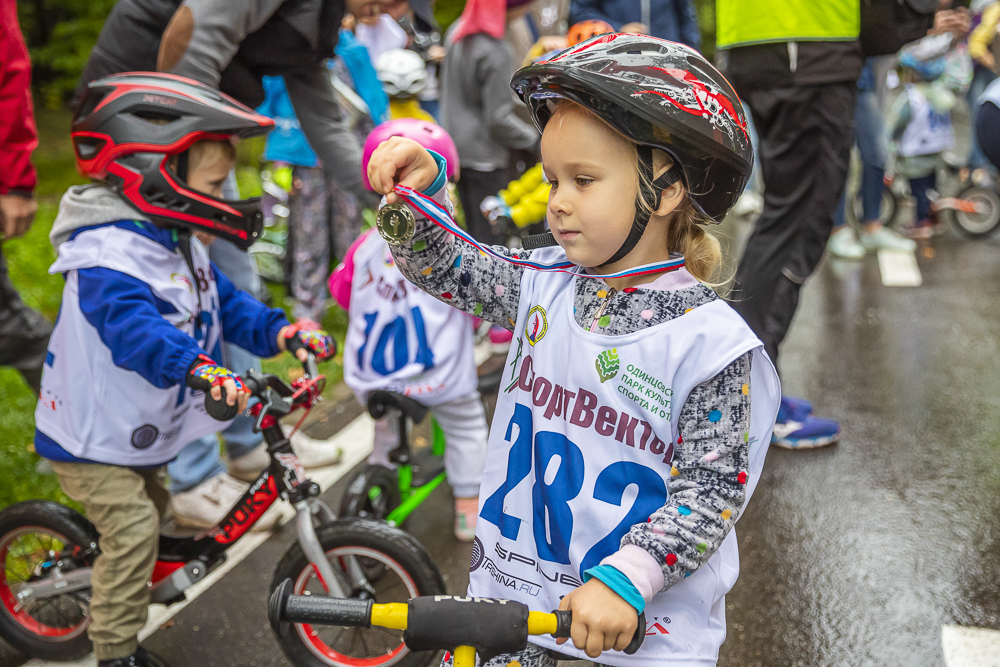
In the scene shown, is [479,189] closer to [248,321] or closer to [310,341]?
[248,321]

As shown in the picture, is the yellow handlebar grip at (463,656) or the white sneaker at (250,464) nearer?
the yellow handlebar grip at (463,656)

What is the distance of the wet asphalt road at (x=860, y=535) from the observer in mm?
2855

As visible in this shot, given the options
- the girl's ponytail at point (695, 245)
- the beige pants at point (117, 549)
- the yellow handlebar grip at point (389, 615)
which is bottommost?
the beige pants at point (117, 549)

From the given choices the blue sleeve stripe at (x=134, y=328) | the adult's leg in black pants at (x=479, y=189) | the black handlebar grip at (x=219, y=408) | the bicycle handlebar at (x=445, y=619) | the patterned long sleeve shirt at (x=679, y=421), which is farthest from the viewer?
the adult's leg in black pants at (x=479, y=189)

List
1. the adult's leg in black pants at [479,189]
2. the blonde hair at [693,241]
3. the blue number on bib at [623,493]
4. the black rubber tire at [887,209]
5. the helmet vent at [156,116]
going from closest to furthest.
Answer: the blue number on bib at [623,493] → the blonde hair at [693,241] → the helmet vent at [156,116] → the adult's leg in black pants at [479,189] → the black rubber tire at [887,209]

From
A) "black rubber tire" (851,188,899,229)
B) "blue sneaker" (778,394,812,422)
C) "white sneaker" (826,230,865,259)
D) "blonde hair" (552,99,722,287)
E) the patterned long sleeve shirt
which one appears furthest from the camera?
"black rubber tire" (851,188,899,229)

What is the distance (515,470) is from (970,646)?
1810 millimetres

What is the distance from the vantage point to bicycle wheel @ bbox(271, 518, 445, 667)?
260 centimetres

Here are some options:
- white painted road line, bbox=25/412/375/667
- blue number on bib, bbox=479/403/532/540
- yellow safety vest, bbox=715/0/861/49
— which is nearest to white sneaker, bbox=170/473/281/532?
white painted road line, bbox=25/412/375/667

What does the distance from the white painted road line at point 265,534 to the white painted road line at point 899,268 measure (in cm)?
426

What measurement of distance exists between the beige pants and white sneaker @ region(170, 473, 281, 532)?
0.89 m

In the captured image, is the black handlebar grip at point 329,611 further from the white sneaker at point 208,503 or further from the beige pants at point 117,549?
the white sneaker at point 208,503

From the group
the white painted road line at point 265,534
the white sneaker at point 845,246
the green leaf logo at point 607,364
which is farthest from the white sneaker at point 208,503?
the white sneaker at point 845,246

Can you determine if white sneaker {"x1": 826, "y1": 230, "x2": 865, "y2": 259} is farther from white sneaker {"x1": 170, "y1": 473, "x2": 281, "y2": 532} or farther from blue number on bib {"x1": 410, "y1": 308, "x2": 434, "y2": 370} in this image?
white sneaker {"x1": 170, "y1": 473, "x2": 281, "y2": 532}
